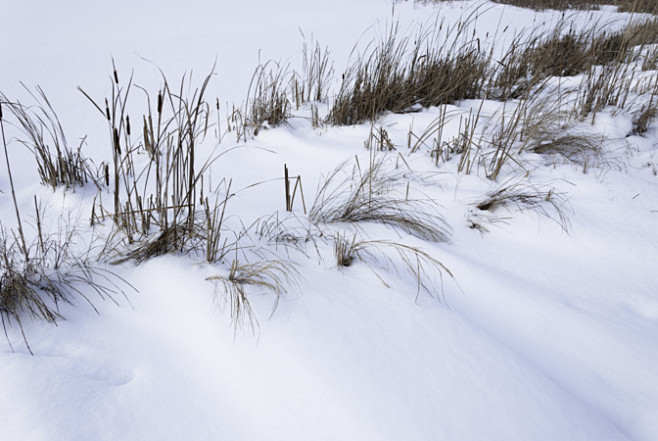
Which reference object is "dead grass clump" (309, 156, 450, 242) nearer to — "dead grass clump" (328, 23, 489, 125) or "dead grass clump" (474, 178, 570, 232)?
"dead grass clump" (474, 178, 570, 232)

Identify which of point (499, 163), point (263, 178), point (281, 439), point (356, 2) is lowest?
point (281, 439)

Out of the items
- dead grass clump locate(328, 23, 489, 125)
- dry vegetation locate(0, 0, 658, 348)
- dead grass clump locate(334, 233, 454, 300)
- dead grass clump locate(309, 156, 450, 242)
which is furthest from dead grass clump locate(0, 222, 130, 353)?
Answer: dead grass clump locate(328, 23, 489, 125)

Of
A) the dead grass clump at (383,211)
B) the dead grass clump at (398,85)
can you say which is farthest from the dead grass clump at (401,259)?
the dead grass clump at (398,85)

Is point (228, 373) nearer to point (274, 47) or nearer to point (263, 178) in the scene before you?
point (263, 178)

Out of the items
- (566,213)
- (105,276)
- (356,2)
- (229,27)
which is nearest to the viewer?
(105,276)

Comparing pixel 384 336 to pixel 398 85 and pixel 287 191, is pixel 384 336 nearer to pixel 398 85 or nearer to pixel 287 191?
pixel 287 191

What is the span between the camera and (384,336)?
1.04 m

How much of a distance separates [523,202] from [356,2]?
1048cm

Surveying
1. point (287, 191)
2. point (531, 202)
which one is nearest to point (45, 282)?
point (287, 191)

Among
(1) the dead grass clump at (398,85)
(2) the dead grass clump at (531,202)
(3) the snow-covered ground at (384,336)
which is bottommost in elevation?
(3) the snow-covered ground at (384,336)

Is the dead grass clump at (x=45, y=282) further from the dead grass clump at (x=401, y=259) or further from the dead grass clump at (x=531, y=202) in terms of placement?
the dead grass clump at (x=531, y=202)

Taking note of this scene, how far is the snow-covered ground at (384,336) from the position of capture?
2.77 ft

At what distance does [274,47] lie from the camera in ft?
17.8

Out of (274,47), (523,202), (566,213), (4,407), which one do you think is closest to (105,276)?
(4,407)
